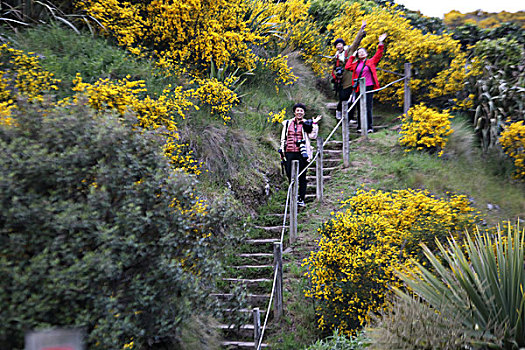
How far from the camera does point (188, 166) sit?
5.77 metres

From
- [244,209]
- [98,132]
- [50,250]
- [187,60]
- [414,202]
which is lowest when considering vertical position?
[244,209]

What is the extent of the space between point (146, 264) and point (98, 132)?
119 cm

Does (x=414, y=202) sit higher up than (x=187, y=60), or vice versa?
(x=187, y=60)

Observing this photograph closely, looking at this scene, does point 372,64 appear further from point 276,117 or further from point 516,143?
point 516,143

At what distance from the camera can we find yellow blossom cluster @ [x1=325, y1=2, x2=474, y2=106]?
959 centimetres

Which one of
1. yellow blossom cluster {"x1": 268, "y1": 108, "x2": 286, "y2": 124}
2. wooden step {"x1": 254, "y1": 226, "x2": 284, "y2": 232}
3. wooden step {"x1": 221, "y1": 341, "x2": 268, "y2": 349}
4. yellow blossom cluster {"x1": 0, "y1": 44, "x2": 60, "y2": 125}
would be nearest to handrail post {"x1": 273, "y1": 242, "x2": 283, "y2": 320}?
wooden step {"x1": 221, "y1": 341, "x2": 268, "y2": 349}

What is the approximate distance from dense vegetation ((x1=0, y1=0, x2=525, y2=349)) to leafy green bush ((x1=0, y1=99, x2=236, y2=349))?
1 cm

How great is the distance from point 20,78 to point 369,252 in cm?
467

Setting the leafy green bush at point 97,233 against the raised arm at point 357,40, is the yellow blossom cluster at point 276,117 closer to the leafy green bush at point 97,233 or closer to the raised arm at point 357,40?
the raised arm at point 357,40

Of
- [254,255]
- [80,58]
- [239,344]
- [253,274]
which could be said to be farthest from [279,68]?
[239,344]

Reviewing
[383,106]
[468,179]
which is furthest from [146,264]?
[383,106]

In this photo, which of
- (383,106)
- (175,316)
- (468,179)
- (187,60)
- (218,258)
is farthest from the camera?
(383,106)

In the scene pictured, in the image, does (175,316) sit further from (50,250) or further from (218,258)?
(50,250)

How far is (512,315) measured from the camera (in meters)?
3.34
